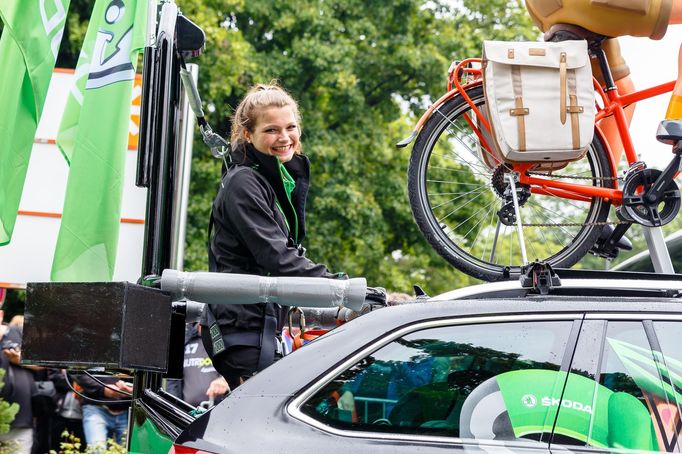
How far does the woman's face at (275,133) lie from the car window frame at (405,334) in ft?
4.47

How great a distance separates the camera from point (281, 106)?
4301 millimetres

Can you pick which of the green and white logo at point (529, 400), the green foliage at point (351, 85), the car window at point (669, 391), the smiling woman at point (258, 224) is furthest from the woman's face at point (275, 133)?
the green foliage at point (351, 85)

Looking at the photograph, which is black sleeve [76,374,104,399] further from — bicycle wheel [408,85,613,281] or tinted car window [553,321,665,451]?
tinted car window [553,321,665,451]

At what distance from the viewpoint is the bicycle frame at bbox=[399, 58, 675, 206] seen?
184 inches

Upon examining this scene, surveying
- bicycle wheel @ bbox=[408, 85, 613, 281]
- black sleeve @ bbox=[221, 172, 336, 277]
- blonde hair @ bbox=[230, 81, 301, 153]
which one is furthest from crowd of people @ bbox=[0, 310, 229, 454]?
black sleeve @ bbox=[221, 172, 336, 277]

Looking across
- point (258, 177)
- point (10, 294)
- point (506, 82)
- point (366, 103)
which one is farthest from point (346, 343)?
point (366, 103)

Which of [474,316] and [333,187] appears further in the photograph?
[333,187]

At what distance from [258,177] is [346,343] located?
122 centimetres

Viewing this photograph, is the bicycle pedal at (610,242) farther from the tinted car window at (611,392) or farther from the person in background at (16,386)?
the person in background at (16,386)

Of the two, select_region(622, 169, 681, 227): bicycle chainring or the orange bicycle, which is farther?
the orange bicycle

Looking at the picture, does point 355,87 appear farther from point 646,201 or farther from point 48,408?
point 646,201

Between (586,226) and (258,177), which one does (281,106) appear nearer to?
(258,177)

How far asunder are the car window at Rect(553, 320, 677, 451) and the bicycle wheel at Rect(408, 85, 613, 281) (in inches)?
62.1

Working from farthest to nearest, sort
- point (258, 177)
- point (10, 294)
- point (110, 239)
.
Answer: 1. point (10, 294)
2. point (110, 239)
3. point (258, 177)
